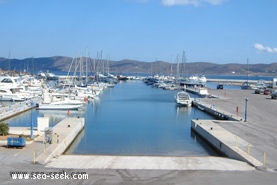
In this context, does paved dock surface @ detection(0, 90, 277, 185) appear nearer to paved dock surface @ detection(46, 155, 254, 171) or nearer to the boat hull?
paved dock surface @ detection(46, 155, 254, 171)

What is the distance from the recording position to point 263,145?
86.0 ft

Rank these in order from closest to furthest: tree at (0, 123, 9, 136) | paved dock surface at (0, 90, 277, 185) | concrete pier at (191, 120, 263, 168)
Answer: paved dock surface at (0, 90, 277, 185)
concrete pier at (191, 120, 263, 168)
tree at (0, 123, 9, 136)

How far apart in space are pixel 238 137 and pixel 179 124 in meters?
16.9

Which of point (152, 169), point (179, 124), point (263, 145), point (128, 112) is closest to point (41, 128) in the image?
point (152, 169)

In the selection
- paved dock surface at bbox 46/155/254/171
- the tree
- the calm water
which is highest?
the tree

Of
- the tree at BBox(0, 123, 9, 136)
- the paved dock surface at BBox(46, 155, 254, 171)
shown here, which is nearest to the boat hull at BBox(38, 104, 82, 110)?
the tree at BBox(0, 123, 9, 136)

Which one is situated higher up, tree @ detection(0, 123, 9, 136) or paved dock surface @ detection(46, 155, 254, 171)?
tree @ detection(0, 123, 9, 136)

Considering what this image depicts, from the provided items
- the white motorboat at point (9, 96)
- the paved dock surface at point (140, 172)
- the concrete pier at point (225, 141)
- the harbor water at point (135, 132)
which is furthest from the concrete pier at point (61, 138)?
the white motorboat at point (9, 96)

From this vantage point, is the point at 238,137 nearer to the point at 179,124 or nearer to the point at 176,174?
the point at 176,174

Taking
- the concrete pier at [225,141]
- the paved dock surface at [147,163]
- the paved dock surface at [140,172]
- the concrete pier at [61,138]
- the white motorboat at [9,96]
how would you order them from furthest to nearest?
the white motorboat at [9,96] < the concrete pier at [225,141] < the concrete pier at [61,138] < the paved dock surface at [147,163] < the paved dock surface at [140,172]

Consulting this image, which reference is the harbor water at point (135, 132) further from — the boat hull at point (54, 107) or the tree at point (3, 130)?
the tree at point (3, 130)

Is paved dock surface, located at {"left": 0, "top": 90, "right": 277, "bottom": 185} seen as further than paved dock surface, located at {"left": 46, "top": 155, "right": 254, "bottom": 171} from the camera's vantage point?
No

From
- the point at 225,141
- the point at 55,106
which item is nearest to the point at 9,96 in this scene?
the point at 55,106

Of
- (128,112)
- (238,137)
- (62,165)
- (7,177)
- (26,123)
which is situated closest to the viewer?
(7,177)
